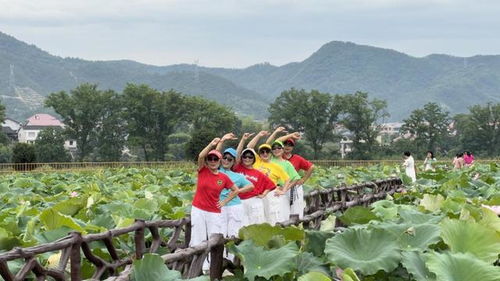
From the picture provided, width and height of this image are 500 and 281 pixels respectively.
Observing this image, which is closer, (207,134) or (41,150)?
(207,134)

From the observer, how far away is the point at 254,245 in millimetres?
3924

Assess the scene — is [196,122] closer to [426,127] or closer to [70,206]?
[426,127]

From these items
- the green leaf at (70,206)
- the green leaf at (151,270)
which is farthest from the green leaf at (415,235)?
the green leaf at (70,206)

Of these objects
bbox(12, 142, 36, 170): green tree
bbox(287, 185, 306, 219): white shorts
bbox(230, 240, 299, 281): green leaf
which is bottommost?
bbox(12, 142, 36, 170): green tree

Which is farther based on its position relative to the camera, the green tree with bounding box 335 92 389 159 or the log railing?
the green tree with bounding box 335 92 389 159

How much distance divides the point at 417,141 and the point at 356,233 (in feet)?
223

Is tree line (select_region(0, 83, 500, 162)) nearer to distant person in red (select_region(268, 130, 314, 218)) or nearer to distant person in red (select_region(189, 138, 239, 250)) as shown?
distant person in red (select_region(268, 130, 314, 218))

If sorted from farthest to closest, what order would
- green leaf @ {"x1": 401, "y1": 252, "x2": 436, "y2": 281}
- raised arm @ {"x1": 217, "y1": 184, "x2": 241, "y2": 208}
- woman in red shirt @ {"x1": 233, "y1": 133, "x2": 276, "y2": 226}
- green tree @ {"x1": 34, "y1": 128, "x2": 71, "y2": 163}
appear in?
1. green tree @ {"x1": 34, "y1": 128, "x2": 71, "y2": 163}
2. woman in red shirt @ {"x1": 233, "y1": 133, "x2": 276, "y2": 226}
3. raised arm @ {"x1": 217, "y1": 184, "x2": 241, "y2": 208}
4. green leaf @ {"x1": 401, "y1": 252, "x2": 436, "y2": 281}

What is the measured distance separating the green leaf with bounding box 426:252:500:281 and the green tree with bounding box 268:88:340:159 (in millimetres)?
63587

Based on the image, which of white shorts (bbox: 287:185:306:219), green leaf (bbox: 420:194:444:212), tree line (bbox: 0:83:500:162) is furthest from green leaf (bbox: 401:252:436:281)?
tree line (bbox: 0:83:500:162)

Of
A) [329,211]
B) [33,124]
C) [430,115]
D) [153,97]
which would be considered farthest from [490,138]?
[33,124]

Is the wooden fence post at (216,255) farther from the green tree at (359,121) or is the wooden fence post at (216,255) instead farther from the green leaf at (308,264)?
the green tree at (359,121)

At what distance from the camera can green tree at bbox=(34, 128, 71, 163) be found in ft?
194

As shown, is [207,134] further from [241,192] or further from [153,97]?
[241,192]
